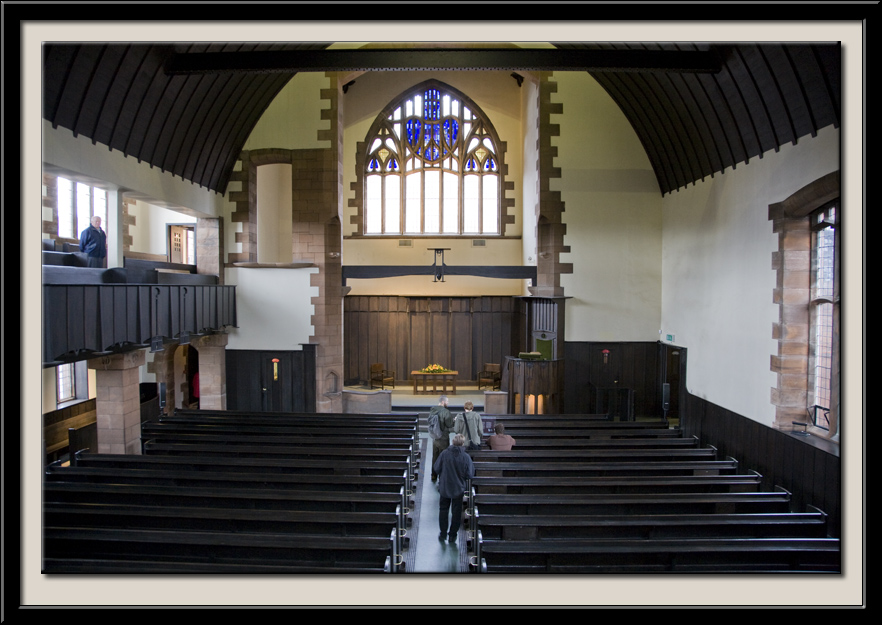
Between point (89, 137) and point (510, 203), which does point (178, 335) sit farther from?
point (510, 203)

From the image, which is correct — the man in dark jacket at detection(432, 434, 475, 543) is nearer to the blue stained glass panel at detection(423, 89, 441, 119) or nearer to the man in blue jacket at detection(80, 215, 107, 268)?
the man in blue jacket at detection(80, 215, 107, 268)

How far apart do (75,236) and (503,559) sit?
34.9 feet

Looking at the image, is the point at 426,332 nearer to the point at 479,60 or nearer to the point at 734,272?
the point at 734,272

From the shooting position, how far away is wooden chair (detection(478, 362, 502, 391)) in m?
15.0

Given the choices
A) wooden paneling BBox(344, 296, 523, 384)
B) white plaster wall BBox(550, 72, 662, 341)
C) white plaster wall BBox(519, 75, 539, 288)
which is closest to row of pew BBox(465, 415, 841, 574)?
white plaster wall BBox(550, 72, 662, 341)

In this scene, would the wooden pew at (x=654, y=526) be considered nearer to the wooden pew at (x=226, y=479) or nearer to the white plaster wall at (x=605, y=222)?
the wooden pew at (x=226, y=479)

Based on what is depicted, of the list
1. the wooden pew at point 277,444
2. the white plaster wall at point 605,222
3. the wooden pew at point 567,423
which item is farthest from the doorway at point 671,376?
the wooden pew at point 277,444

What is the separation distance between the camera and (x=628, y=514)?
5.54 metres

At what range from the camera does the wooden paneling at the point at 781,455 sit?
6.39 m

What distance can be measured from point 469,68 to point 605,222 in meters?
5.97

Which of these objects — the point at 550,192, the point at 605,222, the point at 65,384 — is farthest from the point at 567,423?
the point at 65,384

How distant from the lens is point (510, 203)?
15.4 m

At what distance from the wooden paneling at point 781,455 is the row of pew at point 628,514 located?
40cm
